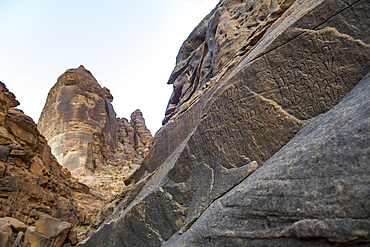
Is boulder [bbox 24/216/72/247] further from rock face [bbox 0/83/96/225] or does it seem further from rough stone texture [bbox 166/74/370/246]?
rough stone texture [bbox 166/74/370/246]

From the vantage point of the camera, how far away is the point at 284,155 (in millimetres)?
2533

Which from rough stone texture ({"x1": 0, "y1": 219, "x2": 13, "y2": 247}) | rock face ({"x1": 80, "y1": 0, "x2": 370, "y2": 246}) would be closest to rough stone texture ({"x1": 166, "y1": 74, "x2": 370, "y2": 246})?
rock face ({"x1": 80, "y1": 0, "x2": 370, "y2": 246})

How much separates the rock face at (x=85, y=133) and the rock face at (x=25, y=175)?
6662 millimetres

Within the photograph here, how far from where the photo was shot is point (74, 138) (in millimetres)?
21594

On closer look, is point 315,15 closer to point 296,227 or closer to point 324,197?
point 324,197

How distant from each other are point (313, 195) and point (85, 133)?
76.5 ft

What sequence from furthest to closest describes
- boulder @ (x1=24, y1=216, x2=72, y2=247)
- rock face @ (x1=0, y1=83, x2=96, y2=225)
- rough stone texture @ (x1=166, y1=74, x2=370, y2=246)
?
rock face @ (x1=0, y1=83, x2=96, y2=225) → boulder @ (x1=24, y1=216, x2=72, y2=247) → rough stone texture @ (x1=166, y1=74, x2=370, y2=246)

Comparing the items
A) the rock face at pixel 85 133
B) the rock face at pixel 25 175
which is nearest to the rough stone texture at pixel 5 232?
the rock face at pixel 25 175

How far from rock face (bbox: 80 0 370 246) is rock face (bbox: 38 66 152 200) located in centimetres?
1481

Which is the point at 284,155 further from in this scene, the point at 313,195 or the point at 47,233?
the point at 47,233

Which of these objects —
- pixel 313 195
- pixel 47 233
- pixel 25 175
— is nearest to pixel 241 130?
pixel 313 195

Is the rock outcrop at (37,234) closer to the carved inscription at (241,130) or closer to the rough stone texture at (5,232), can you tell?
the rough stone texture at (5,232)

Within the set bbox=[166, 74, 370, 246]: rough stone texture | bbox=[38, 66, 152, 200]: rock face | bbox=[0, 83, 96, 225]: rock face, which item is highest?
bbox=[38, 66, 152, 200]: rock face

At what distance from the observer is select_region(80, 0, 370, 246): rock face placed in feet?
5.85
